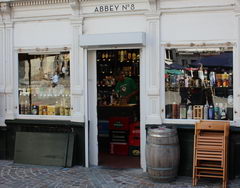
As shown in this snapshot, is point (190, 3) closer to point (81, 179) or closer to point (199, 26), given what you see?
point (199, 26)

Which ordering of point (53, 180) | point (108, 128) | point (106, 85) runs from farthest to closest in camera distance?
1. point (106, 85)
2. point (108, 128)
3. point (53, 180)

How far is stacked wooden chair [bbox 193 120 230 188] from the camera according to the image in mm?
6292

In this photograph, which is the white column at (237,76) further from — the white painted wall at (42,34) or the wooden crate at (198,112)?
the white painted wall at (42,34)

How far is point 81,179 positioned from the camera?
22.4 feet

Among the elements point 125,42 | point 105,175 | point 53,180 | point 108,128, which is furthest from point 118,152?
point 125,42

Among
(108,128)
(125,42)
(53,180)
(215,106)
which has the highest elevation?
(125,42)

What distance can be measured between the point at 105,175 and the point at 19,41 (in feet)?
11.7

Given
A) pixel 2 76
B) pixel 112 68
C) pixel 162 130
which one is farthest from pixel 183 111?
pixel 2 76

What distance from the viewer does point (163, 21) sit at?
7102 mm

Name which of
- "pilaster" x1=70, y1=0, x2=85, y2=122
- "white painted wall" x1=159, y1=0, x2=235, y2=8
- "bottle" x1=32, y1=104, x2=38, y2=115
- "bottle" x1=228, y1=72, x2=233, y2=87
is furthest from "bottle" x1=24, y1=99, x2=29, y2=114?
"bottle" x1=228, y1=72, x2=233, y2=87

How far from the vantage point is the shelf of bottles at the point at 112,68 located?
10.1m

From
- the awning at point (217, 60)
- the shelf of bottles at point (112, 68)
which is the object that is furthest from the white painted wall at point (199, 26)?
the shelf of bottles at point (112, 68)

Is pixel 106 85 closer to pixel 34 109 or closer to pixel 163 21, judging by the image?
pixel 34 109

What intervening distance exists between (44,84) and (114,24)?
2.16 meters
